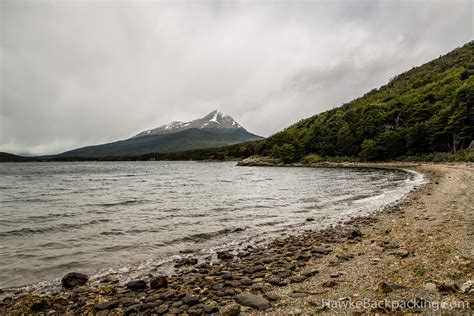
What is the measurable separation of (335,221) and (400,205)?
7209mm

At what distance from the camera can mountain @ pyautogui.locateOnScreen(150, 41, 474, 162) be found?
7500cm

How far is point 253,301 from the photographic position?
709 cm

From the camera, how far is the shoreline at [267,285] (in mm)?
6984

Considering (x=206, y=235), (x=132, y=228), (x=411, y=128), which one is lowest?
(x=206, y=235)

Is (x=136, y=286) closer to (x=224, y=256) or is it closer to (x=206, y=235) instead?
(x=224, y=256)

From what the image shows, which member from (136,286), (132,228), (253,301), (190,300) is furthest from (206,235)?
(253,301)

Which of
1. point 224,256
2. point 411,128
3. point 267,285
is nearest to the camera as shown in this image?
point 267,285

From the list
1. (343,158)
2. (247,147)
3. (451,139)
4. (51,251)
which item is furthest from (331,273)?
(247,147)

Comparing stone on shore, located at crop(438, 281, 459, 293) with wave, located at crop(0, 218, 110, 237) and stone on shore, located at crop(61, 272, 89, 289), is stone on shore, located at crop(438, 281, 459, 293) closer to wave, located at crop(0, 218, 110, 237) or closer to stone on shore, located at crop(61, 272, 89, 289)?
stone on shore, located at crop(61, 272, 89, 289)

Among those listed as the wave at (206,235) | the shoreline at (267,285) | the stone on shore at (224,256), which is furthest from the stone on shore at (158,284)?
the wave at (206,235)

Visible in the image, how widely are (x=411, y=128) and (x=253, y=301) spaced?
94070mm

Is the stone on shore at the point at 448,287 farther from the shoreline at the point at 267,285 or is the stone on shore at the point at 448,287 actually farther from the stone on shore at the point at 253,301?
the stone on shore at the point at 253,301

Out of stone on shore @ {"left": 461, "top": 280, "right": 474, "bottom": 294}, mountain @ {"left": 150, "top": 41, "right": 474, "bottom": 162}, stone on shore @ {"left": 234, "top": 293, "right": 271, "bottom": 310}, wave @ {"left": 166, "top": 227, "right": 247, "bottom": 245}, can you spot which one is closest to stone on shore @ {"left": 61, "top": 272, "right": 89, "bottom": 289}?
wave @ {"left": 166, "top": 227, "right": 247, "bottom": 245}

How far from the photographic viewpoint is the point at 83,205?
2673 centimetres
